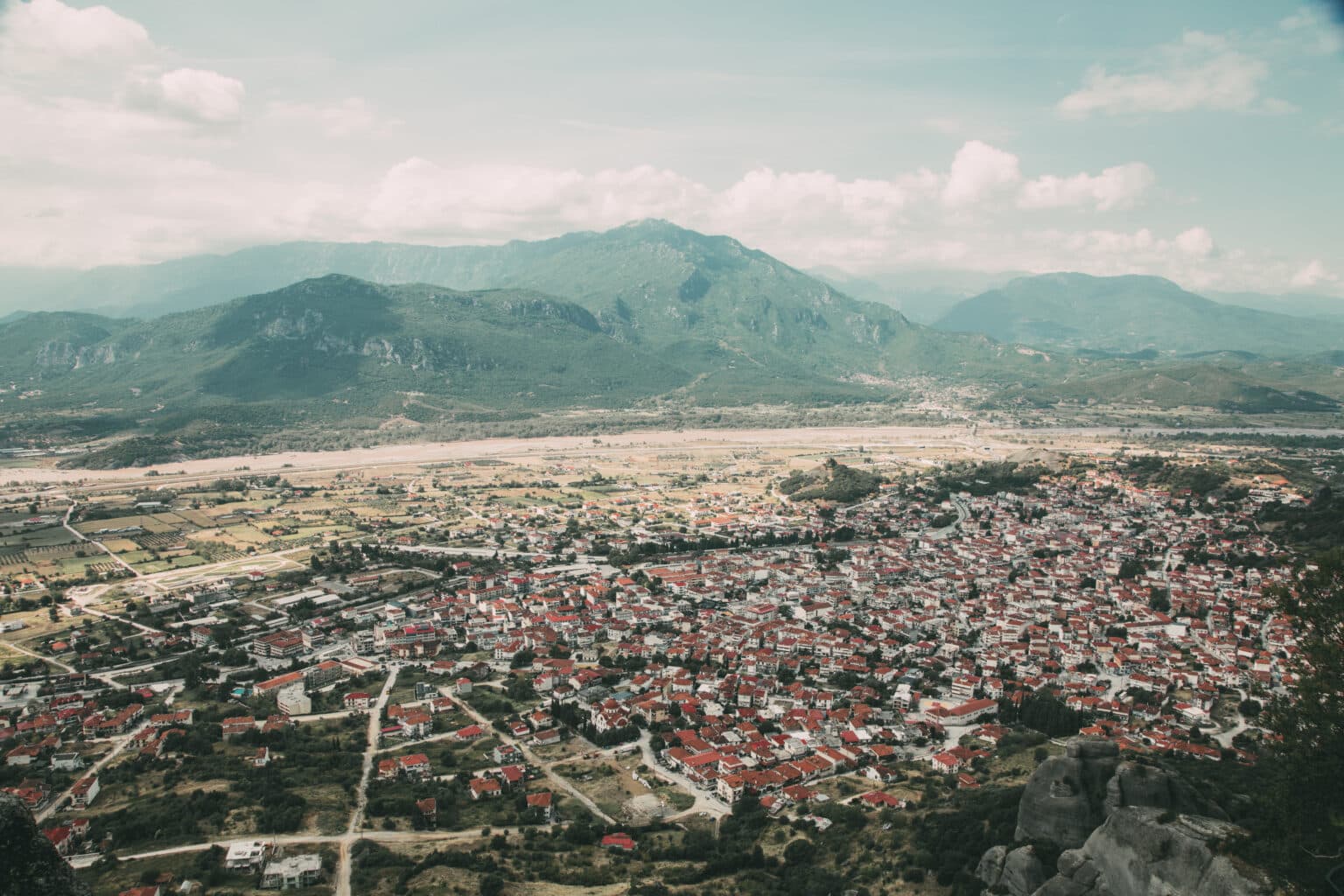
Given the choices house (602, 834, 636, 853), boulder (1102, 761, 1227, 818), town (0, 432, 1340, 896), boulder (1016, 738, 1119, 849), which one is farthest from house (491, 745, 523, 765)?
boulder (1102, 761, 1227, 818)

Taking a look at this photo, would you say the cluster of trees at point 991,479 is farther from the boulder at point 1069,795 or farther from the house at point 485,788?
the boulder at point 1069,795

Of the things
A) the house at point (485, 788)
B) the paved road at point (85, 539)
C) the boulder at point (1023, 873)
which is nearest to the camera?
the boulder at point (1023, 873)

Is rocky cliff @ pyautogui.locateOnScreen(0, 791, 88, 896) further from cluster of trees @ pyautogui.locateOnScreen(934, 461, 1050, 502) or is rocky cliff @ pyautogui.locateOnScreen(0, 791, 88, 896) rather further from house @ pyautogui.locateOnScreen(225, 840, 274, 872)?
cluster of trees @ pyautogui.locateOnScreen(934, 461, 1050, 502)

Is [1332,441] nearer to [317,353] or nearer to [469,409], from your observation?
[469,409]

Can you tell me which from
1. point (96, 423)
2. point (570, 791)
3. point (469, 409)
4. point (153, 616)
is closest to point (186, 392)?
point (96, 423)

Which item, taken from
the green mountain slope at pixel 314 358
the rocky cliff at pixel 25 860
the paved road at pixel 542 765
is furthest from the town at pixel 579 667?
the green mountain slope at pixel 314 358

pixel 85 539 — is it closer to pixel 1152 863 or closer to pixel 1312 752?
pixel 1152 863
